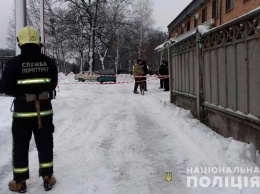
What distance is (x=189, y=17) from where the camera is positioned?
3319 cm

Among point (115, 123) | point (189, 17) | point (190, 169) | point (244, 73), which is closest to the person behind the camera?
point (190, 169)

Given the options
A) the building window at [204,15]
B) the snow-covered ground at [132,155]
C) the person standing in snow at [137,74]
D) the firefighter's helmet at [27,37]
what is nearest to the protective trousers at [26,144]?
the snow-covered ground at [132,155]

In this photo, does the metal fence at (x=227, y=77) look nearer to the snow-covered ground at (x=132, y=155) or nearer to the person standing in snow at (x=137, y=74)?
the snow-covered ground at (x=132, y=155)

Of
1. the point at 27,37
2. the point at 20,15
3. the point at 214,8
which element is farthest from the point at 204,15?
the point at 27,37

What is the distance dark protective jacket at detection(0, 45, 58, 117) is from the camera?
3.95 metres

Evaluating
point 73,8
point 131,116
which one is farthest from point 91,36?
point 131,116

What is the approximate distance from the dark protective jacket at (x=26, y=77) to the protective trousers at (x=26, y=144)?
0.49 feet

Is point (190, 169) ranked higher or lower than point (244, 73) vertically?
lower

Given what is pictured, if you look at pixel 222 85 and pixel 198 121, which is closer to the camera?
pixel 222 85

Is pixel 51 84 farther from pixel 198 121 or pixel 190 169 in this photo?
pixel 198 121

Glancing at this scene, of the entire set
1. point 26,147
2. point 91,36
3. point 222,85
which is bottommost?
point 26,147

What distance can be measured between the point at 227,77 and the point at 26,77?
3.50 m

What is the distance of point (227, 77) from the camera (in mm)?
5953

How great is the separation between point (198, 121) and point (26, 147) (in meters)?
4.47
